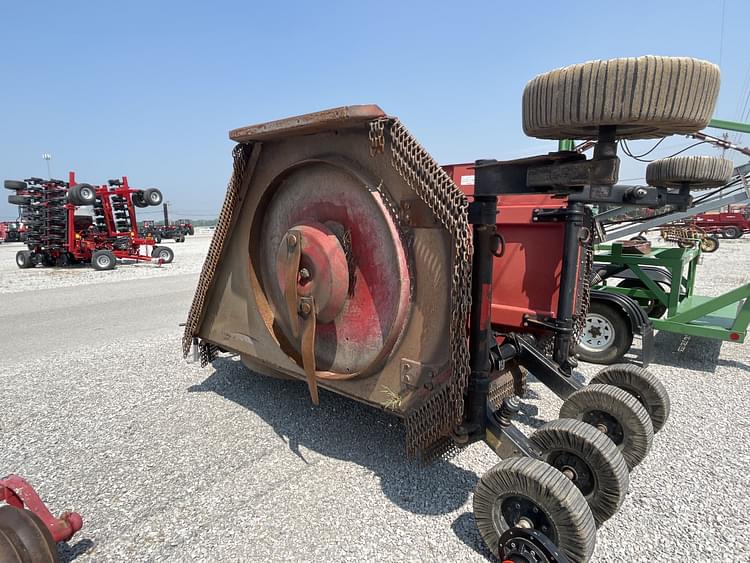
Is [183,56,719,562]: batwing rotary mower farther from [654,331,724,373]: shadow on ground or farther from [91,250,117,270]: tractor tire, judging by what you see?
[91,250,117,270]: tractor tire

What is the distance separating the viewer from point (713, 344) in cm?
573

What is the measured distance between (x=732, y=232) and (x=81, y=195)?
3035cm

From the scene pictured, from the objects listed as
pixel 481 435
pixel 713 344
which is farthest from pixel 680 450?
pixel 713 344

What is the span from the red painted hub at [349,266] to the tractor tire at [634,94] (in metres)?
1.06

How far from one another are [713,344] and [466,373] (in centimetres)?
528

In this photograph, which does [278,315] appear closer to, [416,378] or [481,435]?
[416,378]

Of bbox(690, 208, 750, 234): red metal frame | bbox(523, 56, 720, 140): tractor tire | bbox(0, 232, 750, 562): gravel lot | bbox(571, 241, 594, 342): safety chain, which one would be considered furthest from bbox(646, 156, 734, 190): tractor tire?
bbox(690, 208, 750, 234): red metal frame

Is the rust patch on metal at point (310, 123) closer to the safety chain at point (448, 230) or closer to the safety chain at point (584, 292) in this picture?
the safety chain at point (448, 230)

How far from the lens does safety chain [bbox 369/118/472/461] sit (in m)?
2.16

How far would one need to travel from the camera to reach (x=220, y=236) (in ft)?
11.6

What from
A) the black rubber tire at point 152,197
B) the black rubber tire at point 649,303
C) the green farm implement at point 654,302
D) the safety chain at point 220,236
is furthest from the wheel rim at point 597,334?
the black rubber tire at point 152,197

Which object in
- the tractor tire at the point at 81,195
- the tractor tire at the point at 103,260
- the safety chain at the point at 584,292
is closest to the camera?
the safety chain at the point at 584,292

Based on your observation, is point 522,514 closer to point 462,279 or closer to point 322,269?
point 462,279

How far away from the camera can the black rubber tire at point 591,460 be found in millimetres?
2078
